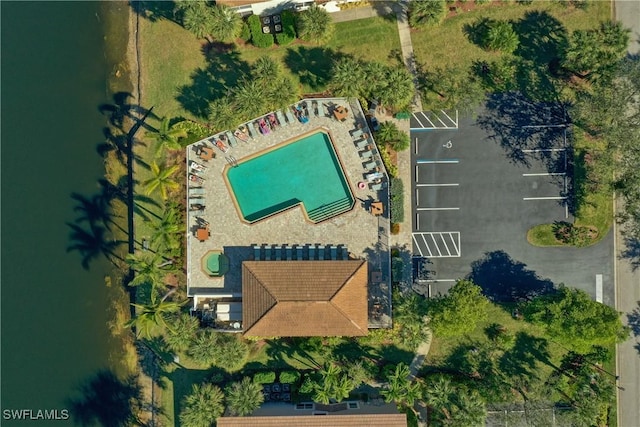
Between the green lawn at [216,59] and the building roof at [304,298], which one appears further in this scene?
the green lawn at [216,59]

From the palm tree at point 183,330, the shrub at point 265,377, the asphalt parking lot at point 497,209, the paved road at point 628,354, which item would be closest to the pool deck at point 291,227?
the palm tree at point 183,330

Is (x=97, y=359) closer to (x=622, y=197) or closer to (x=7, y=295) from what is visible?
(x=7, y=295)

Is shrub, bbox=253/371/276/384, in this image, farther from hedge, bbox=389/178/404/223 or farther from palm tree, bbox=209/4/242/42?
palm tree, bbox=209/4/242/42

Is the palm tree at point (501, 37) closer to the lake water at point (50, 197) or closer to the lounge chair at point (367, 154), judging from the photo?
the lounge chair at point (367, 154)

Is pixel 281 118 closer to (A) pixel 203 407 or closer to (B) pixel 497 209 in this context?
(B) pixel 497 209

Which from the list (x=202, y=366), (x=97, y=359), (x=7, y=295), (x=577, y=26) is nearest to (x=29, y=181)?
(x=7, y=295)
